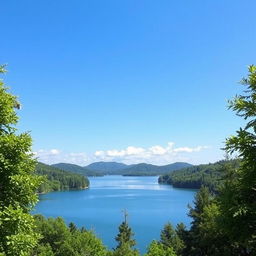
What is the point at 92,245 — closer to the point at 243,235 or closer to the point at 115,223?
the point at 243,235

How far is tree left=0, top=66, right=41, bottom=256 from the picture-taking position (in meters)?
9.82

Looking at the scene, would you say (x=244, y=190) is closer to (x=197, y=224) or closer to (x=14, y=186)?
(x=14, y=186)

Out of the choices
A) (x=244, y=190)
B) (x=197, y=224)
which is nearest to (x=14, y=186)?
(x=244, y=190)

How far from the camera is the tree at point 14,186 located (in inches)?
387

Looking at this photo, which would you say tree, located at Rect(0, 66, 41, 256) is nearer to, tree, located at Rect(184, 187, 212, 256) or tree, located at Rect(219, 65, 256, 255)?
tree, located at Rect(219, 65, 256, 255)

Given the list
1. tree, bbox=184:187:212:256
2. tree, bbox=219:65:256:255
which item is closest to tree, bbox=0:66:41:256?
tree, bbox=219:65:256:255

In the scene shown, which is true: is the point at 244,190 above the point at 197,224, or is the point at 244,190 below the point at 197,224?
above

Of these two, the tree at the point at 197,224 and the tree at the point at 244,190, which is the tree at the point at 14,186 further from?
the tree at the point at 197,224

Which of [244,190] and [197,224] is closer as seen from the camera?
[244,190]

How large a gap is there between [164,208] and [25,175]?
138628 mm

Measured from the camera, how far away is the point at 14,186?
34.7 ft

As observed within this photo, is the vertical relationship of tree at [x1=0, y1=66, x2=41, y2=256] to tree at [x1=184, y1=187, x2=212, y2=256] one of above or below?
above

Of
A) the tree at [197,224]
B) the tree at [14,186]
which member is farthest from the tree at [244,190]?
the tree at [197,224]

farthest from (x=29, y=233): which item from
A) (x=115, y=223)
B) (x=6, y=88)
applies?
(x=115, y=223)
